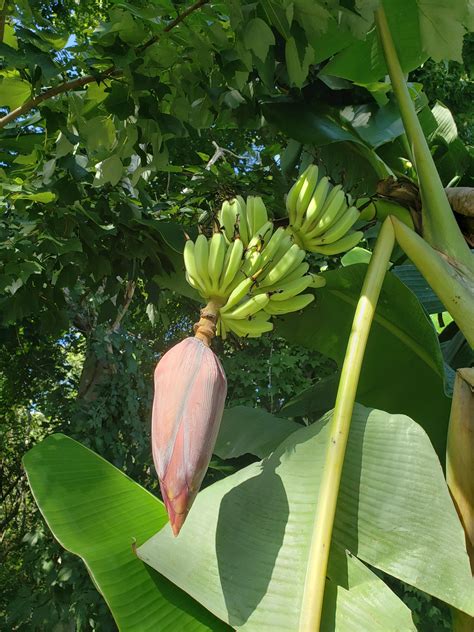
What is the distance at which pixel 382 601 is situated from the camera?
511 millimetres

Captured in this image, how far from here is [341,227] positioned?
2.39 ft

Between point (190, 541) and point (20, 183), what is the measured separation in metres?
0.74

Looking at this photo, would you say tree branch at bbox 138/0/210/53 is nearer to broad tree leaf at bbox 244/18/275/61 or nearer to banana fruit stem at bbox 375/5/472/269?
broad tree leaf at bbox 244/18/275/61

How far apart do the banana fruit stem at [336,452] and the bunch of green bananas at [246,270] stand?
0.08 m

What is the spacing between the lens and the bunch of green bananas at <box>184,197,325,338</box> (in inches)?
24.7

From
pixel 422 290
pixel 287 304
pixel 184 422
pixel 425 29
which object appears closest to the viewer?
pixel 184 422

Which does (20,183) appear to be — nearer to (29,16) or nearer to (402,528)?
(29,16)

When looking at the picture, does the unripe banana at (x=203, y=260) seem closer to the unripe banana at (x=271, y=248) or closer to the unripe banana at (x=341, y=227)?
the unripe banana at (x=271, y=248)

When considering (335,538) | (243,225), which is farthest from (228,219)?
(335,538)

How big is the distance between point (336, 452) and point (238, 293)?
0.62 feet

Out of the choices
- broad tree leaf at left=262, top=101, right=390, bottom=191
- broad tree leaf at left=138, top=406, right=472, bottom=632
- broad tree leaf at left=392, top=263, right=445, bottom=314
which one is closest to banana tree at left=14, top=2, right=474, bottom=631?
broad tree leaf at left=138, top=406, right=472, bottom=632

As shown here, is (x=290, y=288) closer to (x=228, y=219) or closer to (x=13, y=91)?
(x=228, y=219)

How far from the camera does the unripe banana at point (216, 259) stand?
626mm

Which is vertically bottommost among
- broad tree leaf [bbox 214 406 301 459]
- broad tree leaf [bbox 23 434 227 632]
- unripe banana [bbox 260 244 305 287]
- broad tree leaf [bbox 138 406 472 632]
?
broad tree leaf [bbox 23 434 227 632]
